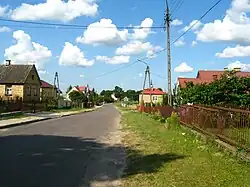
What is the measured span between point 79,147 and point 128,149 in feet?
5.33

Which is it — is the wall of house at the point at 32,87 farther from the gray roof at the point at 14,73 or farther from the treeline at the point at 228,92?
the treeline at the point at 228,92

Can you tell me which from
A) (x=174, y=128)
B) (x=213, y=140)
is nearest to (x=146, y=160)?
(x=213, y=140)

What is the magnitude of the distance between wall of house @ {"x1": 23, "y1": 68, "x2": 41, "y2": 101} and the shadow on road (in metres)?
41.9

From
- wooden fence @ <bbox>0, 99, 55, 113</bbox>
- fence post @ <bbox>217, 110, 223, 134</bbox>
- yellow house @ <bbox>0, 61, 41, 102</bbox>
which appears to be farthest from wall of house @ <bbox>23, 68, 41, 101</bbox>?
fence post @ <bbox>217, 110, 223, 134</bbox>

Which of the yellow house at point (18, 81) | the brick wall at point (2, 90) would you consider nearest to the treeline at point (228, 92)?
the yellow house at point (18, 81)

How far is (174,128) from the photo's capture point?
18.6 meters

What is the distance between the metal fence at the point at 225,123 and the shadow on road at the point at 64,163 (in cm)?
165

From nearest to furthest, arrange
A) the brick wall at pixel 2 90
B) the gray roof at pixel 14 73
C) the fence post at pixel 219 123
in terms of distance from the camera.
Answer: the fence post at pixel 219 123 < the gray roof at pixel 14 73 < the brick wall at pixel 2 90

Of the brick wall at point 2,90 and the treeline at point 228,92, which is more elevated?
the brick wall at point 2,90

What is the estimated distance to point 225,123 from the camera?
11.2 meters

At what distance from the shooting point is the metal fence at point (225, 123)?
Result: 9523 millimetres

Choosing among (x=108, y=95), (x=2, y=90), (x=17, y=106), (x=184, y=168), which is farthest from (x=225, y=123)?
(x=108, y=95)

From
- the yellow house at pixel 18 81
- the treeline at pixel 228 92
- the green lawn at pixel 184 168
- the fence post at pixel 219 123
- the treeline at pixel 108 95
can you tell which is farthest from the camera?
the treeline at pixel 108 95

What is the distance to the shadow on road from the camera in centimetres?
746
